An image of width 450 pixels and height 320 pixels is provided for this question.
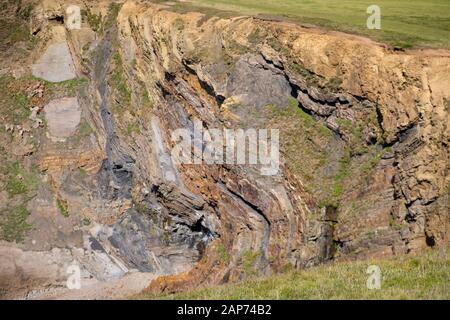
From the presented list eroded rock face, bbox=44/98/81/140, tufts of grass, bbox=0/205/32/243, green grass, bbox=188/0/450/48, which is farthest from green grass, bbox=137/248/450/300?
eroded rock face, bbox=44/98/81/140

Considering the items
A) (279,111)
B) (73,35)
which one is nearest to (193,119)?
(279,111)

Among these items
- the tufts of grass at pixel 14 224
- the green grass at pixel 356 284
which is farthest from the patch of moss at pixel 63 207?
the green grass at pixel 356 284

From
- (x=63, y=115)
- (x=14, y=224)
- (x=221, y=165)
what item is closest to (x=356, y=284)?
(x=221, y=165)

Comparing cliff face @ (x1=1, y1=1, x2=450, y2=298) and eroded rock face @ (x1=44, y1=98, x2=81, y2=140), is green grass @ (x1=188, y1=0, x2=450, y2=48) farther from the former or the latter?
eroded rock face @ (x1=44, y1=98, x2=81, y2=140)

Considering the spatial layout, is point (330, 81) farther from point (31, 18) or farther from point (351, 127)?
point (31, 18)

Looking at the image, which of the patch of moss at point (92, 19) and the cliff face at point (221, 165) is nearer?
the cliff face at point (221, 165)

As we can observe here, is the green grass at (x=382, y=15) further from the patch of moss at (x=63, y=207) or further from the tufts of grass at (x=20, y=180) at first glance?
the tufts of grass at (x=20, y=180)
